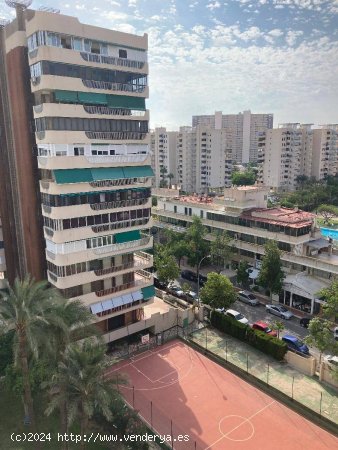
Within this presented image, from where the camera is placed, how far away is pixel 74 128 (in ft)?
109

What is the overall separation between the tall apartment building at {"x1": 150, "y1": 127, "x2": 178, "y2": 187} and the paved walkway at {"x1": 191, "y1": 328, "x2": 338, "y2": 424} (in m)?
95.4

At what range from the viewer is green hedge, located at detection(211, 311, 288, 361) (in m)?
36.7

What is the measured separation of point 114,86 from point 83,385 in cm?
2550

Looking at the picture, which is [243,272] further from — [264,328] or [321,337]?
[321,337]

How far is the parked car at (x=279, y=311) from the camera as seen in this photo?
45562 millimetres

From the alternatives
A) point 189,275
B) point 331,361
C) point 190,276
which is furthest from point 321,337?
point 189,275

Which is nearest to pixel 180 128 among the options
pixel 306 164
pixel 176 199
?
pixel 306 164

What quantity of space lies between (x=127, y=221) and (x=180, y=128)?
102511mm

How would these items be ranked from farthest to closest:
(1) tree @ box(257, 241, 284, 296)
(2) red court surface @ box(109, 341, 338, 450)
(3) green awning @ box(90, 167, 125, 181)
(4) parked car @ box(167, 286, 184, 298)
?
(4) parked car @ box(167, 286, 184, 298) → (1) tree @ box(257, 241, 284, 296) → (3) green awning @ box(90, 167, 125, 181) → (2) red court surface @ box(109, 341, 338, 450)

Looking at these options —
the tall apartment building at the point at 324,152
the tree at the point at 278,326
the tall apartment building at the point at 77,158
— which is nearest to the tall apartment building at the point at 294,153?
the tall apartment building at the point at 324,152

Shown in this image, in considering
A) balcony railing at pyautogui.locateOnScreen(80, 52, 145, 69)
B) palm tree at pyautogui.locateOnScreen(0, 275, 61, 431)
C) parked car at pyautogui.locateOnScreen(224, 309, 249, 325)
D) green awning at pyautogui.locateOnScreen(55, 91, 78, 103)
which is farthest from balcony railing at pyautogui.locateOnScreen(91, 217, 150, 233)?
parked car at pyautogui.locateOnScreen(224, 309, 249, 325)

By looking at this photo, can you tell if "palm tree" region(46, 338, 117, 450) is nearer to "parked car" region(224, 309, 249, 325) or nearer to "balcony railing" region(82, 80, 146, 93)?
"balcony railing" region(82, 80, 146, 93)

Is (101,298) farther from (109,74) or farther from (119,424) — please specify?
(109,74)

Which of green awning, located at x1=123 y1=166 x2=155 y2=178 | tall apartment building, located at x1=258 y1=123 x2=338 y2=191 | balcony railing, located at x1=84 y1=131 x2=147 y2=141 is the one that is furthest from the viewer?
tall apartment building, located at x1=258 y1=123 x2=338 y2=191
